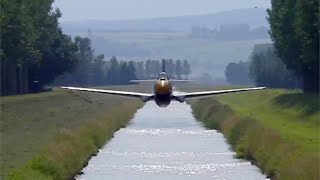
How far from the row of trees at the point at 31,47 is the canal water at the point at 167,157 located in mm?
16671

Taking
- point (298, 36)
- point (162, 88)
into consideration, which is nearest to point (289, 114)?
point (298, 36)

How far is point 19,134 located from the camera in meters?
70.1

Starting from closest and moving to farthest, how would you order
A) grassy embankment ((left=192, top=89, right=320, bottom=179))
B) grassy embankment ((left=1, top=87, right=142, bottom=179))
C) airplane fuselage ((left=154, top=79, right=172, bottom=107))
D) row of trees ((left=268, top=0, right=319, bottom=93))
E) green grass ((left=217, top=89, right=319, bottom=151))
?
grassy embankment ((left=192, top=89, right=320, bottom=179))
grassy embankment ((left=1, top=87, right=142, bottom=179))
airplane fuselage ((left=154, top=79, right=172, bottom=107))
green grass ((left=217, top=89, right=319, bottom=151))
row of trees ((left=268, top=0, right=319, bottom=93))

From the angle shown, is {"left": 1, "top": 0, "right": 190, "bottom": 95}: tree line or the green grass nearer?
the green grass

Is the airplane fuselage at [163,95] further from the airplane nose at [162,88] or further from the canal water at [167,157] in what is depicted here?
the canal water at [167,157]

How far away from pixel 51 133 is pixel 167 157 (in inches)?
351

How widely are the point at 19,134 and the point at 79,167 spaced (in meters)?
16.7

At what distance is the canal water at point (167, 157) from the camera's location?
54219mm

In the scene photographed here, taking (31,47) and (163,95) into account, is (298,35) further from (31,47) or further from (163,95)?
(163,95)

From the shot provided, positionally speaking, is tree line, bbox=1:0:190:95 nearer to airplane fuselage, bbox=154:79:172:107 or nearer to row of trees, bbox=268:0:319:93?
row of trees, bbox=268:0:319:93

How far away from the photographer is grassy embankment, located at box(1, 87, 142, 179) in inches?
1831

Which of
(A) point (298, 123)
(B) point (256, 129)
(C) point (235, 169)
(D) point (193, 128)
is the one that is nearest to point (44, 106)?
(D) point (193, 128)

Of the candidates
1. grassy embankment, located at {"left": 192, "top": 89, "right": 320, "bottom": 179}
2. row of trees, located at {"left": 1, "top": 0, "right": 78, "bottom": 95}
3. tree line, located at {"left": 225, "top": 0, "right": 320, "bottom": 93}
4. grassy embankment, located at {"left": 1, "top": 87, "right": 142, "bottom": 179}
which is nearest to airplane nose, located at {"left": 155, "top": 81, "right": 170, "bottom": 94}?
grassy embankment, located at {"left": 1, "top": 87, "right": 142, "bottom": 179}

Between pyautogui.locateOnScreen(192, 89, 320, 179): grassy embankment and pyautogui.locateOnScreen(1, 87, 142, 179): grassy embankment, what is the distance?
806 cm
